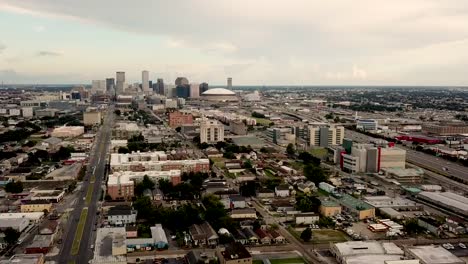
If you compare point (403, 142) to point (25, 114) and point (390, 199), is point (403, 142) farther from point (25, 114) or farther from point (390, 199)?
point (25, 114)

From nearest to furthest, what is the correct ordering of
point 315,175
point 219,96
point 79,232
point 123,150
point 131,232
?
point 131,232 < point 79,232 < point 315,175 < point 123,150 < point 219,96

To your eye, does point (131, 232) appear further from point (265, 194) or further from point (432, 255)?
point (432, 255)

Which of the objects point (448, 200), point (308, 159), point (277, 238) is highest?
point (308, 159)

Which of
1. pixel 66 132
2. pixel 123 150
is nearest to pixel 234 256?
pixel 123 150

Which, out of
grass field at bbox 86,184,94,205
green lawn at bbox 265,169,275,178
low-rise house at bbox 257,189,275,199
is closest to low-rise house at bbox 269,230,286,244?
low-rise house at bbox 257,189,275,199

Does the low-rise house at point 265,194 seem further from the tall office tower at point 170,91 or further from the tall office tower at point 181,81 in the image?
the tall office tower at point 181,81

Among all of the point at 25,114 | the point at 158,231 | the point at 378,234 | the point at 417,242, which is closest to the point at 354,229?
the point at 378,234
